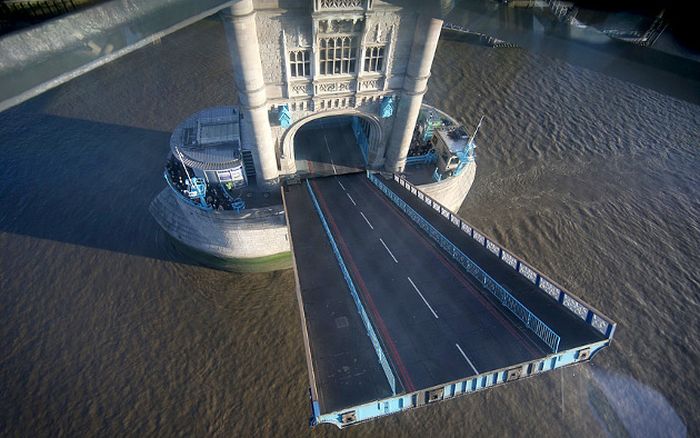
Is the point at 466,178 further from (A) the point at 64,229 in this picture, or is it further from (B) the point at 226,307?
(A) the point at 64,229

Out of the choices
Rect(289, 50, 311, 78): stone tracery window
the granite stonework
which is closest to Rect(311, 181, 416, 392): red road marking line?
the granite stonework

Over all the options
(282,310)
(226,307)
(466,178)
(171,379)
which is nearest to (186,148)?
(226,307)

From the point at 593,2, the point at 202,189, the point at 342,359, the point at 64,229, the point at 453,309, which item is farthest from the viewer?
the point at 64,229

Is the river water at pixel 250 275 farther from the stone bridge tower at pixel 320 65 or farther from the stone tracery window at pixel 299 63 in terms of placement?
the stone tracery window at pixel 299 63

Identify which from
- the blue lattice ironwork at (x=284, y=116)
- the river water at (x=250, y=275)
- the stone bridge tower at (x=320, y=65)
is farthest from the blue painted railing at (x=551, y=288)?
the blue lattice ironwork at (x=284, y=116)

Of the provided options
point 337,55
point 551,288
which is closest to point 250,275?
point 337,55
